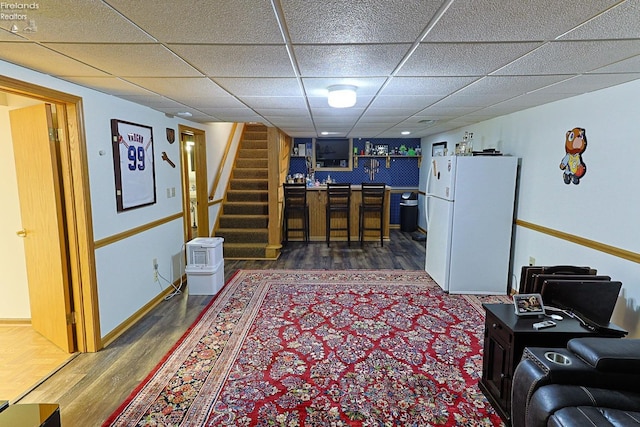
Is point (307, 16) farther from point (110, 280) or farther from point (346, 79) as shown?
point (110, 280)

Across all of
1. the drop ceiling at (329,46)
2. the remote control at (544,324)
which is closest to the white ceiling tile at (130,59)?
the drop ceiling at (329,46)

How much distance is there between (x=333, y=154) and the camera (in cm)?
796

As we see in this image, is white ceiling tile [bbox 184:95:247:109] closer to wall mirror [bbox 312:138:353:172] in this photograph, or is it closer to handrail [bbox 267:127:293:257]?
handrail [bbox 267:127:293:257]

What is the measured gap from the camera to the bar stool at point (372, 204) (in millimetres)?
6051

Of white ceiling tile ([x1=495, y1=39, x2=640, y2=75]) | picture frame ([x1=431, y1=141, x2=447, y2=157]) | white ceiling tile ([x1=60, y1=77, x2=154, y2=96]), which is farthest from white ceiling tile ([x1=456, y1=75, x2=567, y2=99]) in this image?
picture frame ([x1=431, y1=141, x2=447, y2=157])

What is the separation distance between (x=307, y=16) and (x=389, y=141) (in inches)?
270

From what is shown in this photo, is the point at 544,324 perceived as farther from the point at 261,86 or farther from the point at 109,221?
the point at 109,221

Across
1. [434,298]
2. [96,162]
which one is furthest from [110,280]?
[434,298]

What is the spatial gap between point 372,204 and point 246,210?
7.66ft

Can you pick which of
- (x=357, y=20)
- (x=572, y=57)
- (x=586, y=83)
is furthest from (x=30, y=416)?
(x=586, y=83)

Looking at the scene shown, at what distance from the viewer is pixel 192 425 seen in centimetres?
191

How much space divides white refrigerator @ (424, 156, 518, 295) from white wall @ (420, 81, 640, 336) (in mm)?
173

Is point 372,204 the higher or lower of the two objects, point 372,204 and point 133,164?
the lower

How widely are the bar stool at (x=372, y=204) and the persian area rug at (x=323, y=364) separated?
7.88ft
